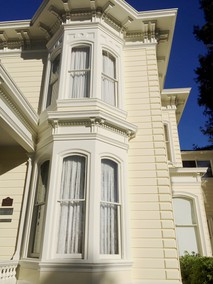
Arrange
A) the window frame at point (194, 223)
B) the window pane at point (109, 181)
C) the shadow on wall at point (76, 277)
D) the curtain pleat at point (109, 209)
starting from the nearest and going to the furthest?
the shadow on wall at point (76, 277) < the curtain pleat at point (109, 209) < the window pane at point (109, 181) < the window frame at point (194, 223)

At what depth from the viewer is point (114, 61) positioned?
25.7 feet

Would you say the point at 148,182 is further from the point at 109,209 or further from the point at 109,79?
the point at 109,79

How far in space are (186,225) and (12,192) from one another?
21.1 ft

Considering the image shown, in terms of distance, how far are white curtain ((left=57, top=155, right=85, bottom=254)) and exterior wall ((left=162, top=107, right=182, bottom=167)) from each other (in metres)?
6.34

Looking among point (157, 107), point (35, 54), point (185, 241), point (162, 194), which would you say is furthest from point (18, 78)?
point (185, 241)

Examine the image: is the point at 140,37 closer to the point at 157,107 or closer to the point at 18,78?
the point at 157,107

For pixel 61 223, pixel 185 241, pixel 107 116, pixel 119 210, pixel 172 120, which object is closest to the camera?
pixel 61 223

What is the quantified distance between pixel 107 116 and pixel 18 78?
13.0 ft

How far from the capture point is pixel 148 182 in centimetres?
619

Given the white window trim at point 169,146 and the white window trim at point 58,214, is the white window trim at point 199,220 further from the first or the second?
the white window trim at point 58,214

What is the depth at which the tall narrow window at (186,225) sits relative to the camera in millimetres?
9102

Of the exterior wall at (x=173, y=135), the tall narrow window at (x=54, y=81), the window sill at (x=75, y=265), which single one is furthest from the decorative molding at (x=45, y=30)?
the window sill at (x=75, y=265)

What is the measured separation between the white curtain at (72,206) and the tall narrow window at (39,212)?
23.1 inches

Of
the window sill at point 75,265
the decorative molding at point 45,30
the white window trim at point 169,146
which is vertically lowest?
the window sill at point 75,265
